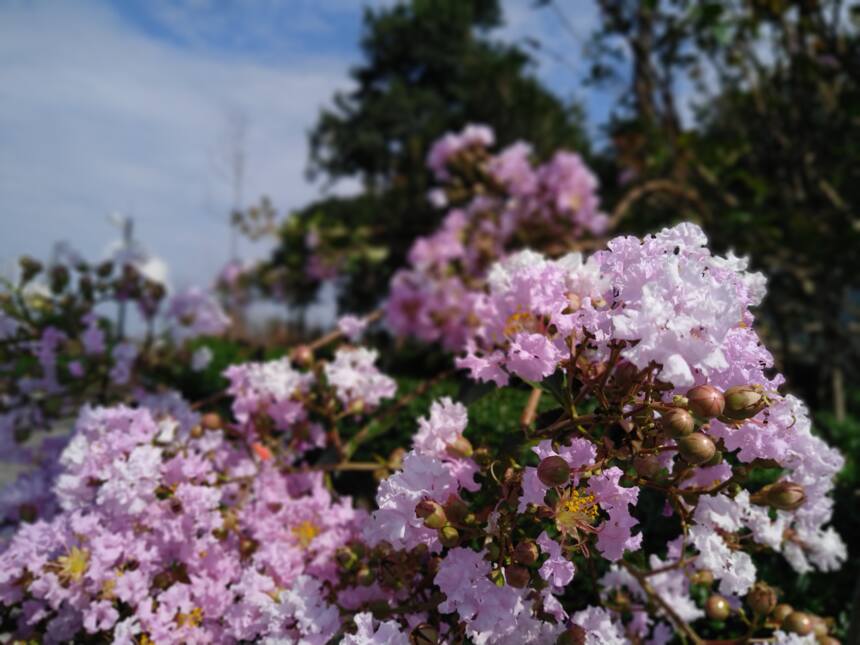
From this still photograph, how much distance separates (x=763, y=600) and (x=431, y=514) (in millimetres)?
617

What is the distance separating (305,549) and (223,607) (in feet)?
0.56

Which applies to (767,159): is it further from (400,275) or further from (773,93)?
(400,275)

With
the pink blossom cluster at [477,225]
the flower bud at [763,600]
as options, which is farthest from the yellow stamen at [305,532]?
the pink blossom cluster at [477,225]

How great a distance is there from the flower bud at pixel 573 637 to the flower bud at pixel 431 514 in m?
0.23

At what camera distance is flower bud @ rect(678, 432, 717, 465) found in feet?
2.42

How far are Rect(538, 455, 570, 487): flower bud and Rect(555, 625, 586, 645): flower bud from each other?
9.5 inches

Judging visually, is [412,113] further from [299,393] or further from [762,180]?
[299,393]

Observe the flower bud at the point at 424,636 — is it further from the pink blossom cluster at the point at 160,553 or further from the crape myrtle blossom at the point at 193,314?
the crape myrtle blossom at the point at 193,314

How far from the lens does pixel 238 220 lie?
4.14 m

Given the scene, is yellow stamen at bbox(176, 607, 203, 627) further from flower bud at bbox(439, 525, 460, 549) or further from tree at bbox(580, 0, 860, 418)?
tree at bbox(580, 0, 860, 418)

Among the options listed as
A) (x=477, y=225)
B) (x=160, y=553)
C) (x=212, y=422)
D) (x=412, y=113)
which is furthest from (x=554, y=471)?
(x=412, y=113)

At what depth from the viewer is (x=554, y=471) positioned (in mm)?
762

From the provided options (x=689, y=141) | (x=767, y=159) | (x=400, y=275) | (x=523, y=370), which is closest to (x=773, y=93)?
(x=767, y=159)

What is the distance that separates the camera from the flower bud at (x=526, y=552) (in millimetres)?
791
